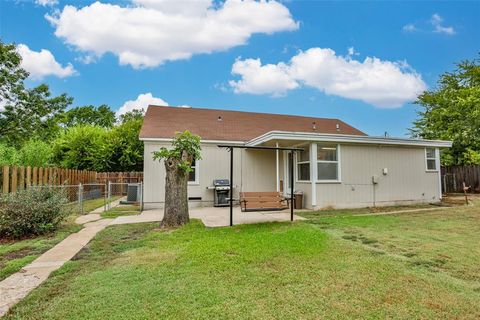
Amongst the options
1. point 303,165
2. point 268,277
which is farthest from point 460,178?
point 268,277

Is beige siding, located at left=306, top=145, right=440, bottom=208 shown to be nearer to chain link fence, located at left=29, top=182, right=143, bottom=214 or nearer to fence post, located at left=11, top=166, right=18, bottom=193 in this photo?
chain link fence, located at left=29, top=182, right=143, bottom=214

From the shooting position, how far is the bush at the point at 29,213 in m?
6.63

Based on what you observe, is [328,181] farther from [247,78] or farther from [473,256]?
[247,78]

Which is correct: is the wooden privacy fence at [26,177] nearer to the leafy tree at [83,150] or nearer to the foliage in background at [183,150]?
the foliage in background at [183,150]

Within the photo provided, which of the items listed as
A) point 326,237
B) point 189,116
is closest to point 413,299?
point 326,237

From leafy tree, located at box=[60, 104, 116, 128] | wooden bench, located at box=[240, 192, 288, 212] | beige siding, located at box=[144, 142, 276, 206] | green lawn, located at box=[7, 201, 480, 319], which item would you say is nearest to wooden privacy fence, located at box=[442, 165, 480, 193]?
beige siding, located at box=[144, 142, 276, 206]

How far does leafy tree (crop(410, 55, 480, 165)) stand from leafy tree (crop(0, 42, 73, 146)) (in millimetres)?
25179

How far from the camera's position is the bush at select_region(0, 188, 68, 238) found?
663 cm

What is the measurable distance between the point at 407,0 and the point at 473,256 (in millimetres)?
12913

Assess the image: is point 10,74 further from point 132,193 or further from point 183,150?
point 183,150

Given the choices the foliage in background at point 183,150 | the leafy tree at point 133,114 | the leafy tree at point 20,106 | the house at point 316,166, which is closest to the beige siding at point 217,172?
the house at point 316,166

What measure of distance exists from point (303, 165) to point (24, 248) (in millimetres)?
9123

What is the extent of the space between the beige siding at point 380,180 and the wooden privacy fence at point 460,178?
704 cm

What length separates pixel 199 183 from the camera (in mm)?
12422
